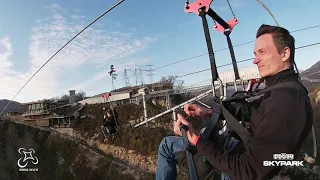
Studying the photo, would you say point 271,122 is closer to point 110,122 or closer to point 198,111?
point 198,111

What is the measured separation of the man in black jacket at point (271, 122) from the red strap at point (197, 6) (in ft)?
2.32

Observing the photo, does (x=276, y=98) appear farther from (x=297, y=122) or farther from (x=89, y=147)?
(x=89, y=147)

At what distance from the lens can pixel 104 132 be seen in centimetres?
1528

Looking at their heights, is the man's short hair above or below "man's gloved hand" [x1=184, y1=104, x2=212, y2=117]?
above

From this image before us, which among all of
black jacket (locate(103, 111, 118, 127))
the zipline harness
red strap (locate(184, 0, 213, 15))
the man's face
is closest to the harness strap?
the zipline harness

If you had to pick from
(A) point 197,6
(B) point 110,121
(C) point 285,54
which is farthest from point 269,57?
(B) point 110,121

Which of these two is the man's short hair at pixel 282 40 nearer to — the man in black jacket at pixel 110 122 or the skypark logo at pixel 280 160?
the skypark logo at pixel 280 160

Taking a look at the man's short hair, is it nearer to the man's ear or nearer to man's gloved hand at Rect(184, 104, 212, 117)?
the man's ear

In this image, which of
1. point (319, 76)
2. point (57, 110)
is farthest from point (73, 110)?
point (319, 76)

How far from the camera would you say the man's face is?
1569 millimetres

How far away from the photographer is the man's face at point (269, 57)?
157 centimetres

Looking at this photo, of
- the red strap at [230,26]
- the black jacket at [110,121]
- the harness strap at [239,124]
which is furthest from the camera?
the black jacket at [110,121]

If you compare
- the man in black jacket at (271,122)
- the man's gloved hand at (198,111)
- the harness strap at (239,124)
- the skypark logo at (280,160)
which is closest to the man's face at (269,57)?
the man in black jacket at (271,122)

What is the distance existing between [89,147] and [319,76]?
2296 centimetres
